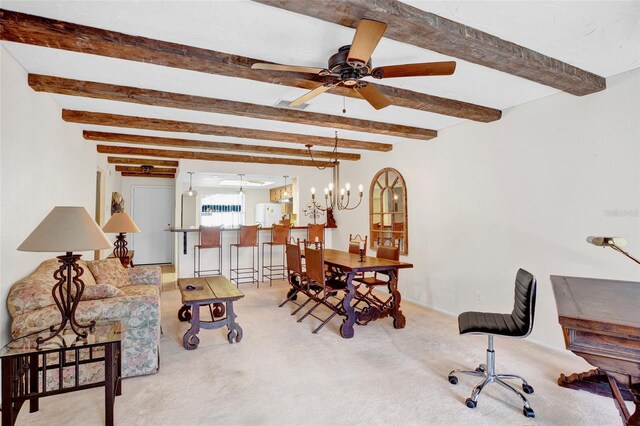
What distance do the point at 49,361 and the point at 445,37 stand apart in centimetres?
333

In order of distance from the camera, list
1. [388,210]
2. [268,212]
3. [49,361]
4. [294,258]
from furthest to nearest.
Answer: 1. [268,212]
2. [388,210]
3. [294,258]
4. [49,361]

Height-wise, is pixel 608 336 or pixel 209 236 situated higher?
pixel 209 236

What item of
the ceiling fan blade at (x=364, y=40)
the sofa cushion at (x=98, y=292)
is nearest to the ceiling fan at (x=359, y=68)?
the ceiling fan blade at (x=364, y=40)

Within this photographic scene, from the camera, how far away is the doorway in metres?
8.41

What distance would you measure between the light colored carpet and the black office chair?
79 mm

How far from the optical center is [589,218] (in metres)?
2.90

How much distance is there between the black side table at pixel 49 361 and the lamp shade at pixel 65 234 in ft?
1.87

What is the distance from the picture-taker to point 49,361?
2305mm

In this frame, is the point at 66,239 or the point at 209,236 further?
the point at 209,236

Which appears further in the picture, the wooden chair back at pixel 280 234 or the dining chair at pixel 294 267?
the wooden chair back at pixel 280 234

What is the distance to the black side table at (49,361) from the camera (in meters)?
1.82

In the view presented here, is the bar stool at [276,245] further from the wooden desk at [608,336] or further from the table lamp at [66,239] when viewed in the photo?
the wooden desk at [608,336]

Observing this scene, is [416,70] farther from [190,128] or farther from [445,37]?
[190,128]

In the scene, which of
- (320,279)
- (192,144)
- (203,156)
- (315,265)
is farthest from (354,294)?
(203,156)
